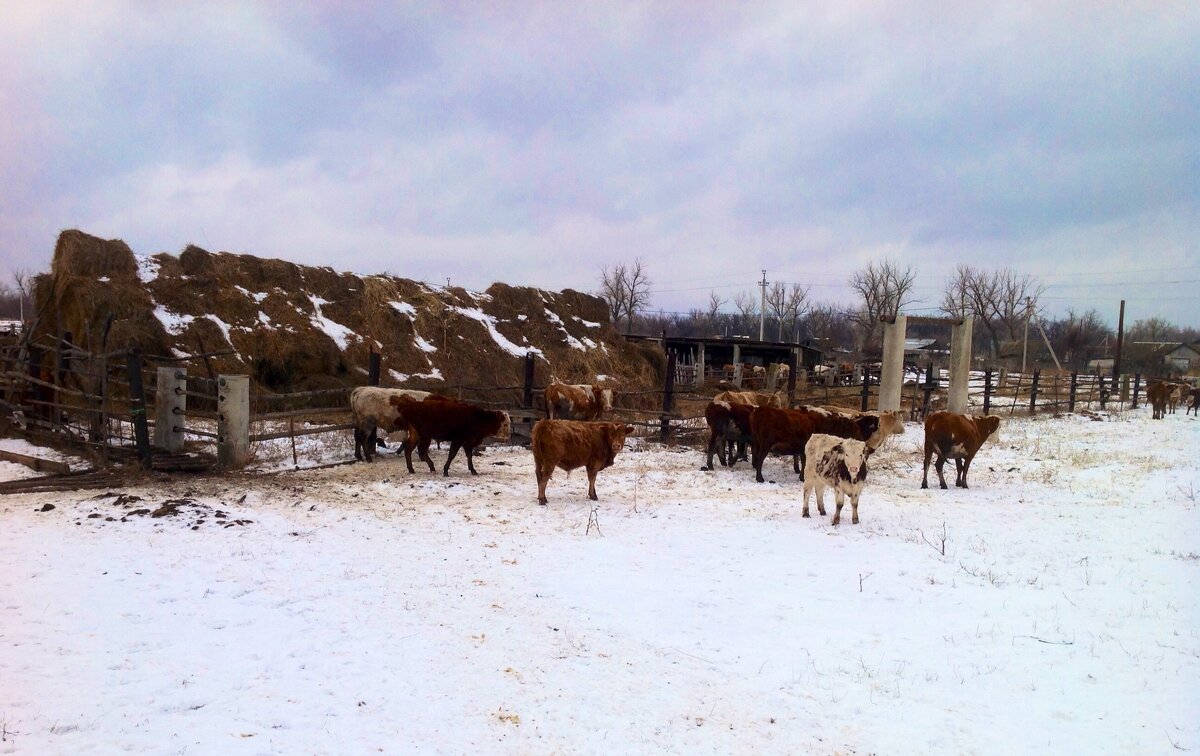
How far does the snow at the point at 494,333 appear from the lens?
2684 cm

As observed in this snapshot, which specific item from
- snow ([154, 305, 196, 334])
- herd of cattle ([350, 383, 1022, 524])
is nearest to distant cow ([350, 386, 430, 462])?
herd of cattle ([350, 383, 1022, 524])

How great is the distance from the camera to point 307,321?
73.9 ft

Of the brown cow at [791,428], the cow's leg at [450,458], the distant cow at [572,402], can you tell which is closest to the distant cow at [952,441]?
the brown cow at [791,428]

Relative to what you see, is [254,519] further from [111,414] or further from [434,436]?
[111,414]

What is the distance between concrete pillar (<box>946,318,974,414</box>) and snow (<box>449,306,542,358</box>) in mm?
14573

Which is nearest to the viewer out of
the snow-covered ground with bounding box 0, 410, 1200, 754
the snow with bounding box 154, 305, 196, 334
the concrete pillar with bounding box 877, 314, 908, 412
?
the snow-covered ground with bounding box 0, 410, 1200, 754

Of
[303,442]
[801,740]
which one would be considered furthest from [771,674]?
[303,442]

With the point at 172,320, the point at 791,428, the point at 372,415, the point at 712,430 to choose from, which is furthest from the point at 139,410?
the point at 172,320

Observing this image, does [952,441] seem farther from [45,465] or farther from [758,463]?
[45,465]

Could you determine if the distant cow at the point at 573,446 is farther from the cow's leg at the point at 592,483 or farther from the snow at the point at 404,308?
the snow at the point at 404,308

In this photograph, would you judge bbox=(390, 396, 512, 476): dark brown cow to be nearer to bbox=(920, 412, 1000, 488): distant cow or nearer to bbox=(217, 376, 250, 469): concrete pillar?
→ bbox=(217, 376, 250, 469): concrete pillar

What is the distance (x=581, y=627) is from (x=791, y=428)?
737 centimetres

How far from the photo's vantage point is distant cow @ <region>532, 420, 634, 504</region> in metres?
9.42

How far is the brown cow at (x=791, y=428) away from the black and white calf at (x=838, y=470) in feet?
9.09
